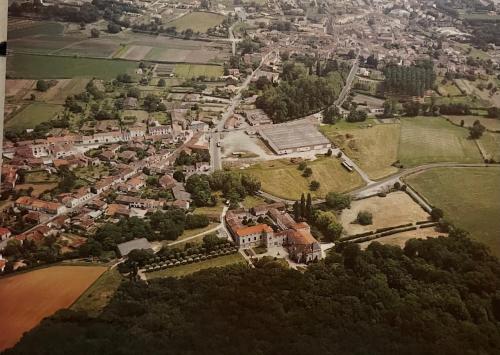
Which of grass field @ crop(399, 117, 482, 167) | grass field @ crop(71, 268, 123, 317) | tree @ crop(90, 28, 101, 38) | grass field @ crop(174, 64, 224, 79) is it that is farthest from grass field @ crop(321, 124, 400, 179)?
tree @ crop(90, 28, 101, 38)

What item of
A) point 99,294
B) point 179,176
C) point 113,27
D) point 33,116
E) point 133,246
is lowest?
point 99,294

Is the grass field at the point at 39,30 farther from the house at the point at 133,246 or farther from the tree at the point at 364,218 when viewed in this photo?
the tree at the point at 364,218

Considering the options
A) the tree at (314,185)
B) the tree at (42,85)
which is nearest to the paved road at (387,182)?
the tree at (314,185)

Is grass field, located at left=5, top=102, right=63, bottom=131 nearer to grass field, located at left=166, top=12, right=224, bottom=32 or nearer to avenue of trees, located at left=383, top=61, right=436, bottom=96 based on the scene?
grass field, located at left=166, top=12, right=224, bottom=32

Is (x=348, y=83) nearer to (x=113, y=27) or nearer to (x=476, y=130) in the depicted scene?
(x=476, y=130)

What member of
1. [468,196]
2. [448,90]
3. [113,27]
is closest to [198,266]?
[468,196]

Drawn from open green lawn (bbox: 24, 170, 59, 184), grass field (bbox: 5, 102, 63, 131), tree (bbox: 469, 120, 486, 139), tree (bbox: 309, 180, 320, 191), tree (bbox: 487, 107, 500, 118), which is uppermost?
tree (bbox: 487, 107, 500, 118)

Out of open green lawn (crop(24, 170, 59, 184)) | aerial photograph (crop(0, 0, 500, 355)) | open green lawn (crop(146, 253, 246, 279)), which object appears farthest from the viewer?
open green lawn (crop(24, 170, 59, 184))
